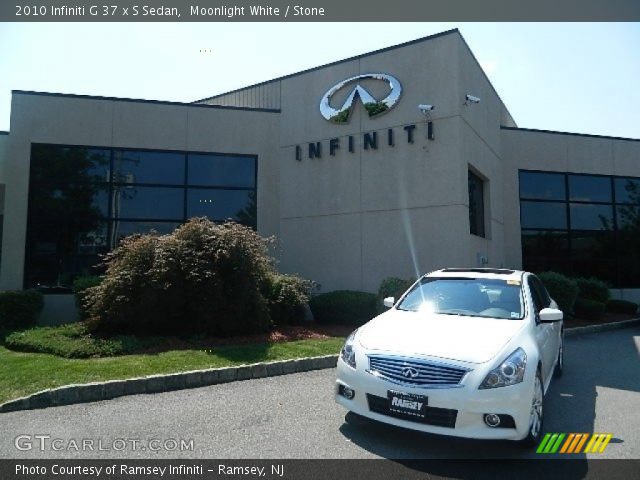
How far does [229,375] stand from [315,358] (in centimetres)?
153

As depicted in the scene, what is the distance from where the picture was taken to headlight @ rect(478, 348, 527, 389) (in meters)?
3.94

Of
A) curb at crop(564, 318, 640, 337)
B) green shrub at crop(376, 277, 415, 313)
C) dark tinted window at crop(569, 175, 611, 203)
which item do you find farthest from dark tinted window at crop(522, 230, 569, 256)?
green shrub at crop(376, 277, 415, 313)

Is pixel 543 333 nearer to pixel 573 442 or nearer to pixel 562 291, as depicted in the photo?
pixel 573 442

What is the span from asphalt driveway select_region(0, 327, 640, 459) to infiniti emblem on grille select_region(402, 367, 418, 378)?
69 cm

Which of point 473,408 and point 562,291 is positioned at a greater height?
point 562,291

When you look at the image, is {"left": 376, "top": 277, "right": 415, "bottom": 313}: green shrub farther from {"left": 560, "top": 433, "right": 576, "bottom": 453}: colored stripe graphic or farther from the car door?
{"left": 560, "top": 433, "right": 576, "bottom": 453}: colored stripe graphic

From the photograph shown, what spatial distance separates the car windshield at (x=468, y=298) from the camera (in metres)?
5.34

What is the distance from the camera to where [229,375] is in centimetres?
675

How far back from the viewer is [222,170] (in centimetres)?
1471

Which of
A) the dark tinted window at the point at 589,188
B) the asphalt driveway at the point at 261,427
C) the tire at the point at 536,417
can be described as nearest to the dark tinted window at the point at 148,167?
the asphalt driveway at the point at 261,427

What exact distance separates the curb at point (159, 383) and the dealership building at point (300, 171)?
6061 millimetres

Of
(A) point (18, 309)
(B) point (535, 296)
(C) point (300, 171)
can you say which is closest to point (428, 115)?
(C) point (300, 171)

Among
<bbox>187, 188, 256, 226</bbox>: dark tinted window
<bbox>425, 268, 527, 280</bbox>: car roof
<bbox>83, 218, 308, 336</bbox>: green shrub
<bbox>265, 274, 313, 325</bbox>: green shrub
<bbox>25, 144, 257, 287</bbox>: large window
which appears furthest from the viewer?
<bbox>187, 188, 256, 226</bbox>: dark tinted window

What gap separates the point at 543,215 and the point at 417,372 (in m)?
15.3
